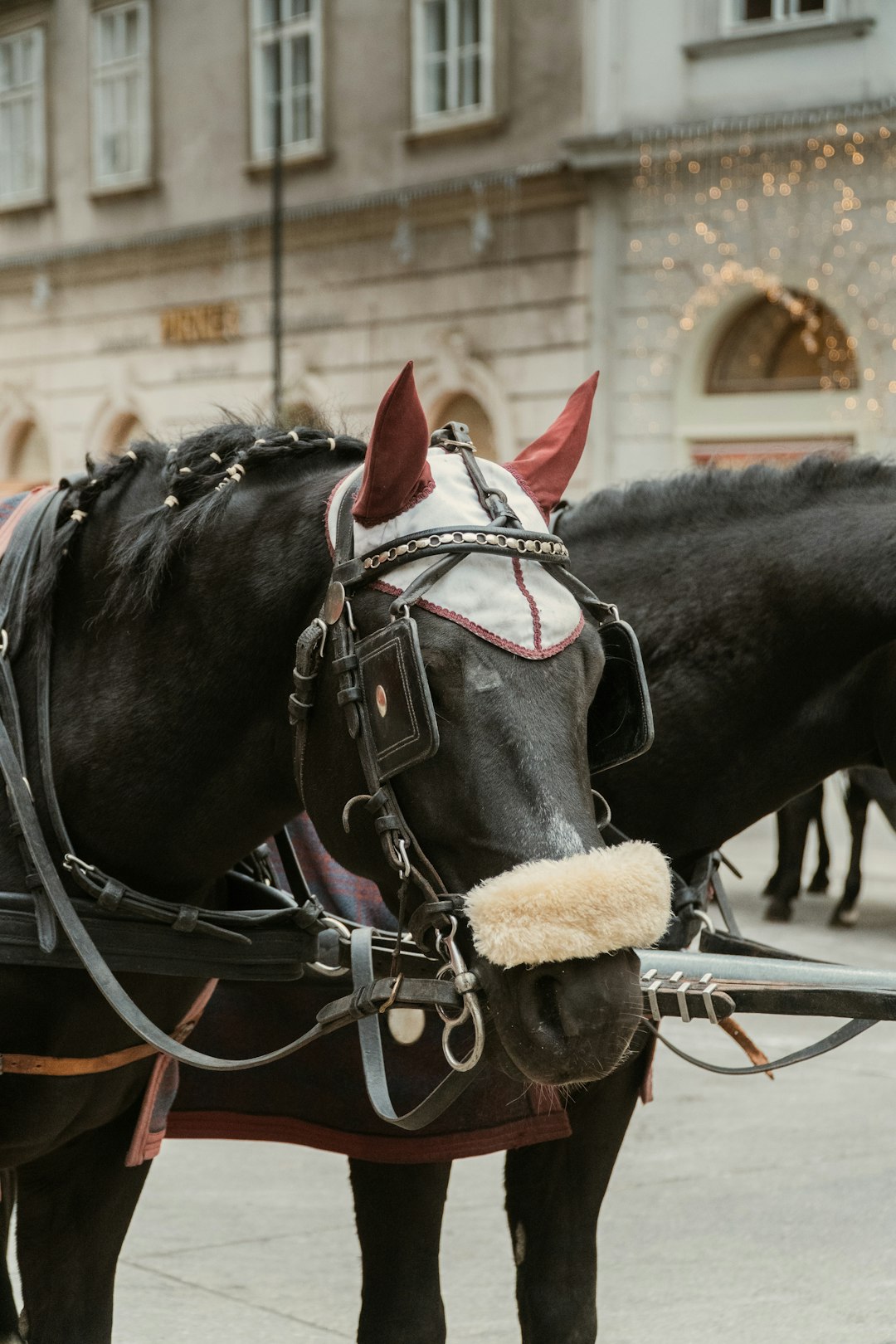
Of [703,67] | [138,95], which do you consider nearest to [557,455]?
[703,67]

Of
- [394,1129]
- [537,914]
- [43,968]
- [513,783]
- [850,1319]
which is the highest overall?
[513,783]

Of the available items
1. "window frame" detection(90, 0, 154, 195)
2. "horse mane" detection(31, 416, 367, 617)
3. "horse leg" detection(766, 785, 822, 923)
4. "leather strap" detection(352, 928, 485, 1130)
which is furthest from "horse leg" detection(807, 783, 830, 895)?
"window frame" detection(90, 0, 154, 195)

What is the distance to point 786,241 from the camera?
13828mm

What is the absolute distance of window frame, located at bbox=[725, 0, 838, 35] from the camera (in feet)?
44.6

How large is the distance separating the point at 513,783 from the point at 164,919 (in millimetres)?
648

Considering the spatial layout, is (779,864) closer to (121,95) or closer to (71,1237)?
(71,1237)

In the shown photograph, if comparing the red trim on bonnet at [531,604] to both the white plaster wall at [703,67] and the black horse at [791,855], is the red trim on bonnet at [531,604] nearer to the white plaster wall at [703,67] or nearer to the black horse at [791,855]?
the black horse at [791,855]

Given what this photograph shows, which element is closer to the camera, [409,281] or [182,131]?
[409,281]

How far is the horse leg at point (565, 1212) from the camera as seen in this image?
2922 mm

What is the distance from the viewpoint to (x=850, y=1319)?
159 inches

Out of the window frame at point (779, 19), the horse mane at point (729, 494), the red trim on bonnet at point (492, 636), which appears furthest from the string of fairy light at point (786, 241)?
the red trim on bonnet at point (492, 636)

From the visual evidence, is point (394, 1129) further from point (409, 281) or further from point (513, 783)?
point (409, 281)

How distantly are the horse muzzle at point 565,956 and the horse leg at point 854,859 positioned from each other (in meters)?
7.53

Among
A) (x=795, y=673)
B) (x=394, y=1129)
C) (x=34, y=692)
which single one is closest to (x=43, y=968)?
(x=34, y=692)
